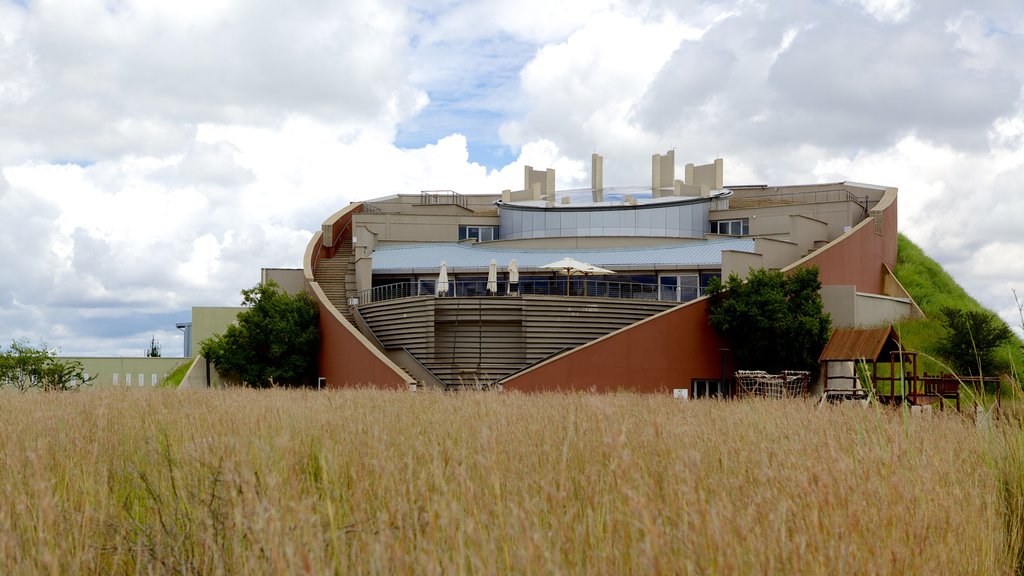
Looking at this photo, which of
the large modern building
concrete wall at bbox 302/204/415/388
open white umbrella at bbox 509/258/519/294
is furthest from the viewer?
open white umbrella at bbox 509/258/519/294

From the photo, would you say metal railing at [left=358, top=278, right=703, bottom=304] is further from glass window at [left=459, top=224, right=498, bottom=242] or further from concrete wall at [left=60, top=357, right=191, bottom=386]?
concrete wall at [left=60, top=357, right=191, bottom=386]

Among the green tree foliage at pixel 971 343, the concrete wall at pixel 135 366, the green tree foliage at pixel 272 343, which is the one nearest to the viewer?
the green tree foliage at pixel 971 343

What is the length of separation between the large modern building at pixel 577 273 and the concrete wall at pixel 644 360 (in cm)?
5

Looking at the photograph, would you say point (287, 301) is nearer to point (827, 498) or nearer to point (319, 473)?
point (319, 473)

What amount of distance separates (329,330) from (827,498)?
33.7 meters

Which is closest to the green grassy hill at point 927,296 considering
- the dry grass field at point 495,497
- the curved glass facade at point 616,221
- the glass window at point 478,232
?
the curved glass facade at point 616,221

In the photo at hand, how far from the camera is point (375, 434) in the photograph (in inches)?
299

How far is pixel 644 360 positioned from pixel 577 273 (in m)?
6.07

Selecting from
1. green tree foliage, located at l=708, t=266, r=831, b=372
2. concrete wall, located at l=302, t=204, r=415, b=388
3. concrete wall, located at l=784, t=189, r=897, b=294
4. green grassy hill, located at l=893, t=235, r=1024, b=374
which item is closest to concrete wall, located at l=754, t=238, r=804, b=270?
concrete wall, located at l=784, t=189, r=897, b=294

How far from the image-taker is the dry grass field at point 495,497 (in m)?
4.30

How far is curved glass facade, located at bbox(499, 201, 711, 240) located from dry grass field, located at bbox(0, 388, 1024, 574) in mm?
33836

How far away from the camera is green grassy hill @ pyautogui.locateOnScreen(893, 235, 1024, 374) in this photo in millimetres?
35594

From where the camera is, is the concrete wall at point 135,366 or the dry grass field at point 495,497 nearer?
the dry grass field at point 495,497

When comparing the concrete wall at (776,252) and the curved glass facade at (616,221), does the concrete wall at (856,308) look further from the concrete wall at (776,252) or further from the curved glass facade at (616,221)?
the curved glass facade at (616,221)
